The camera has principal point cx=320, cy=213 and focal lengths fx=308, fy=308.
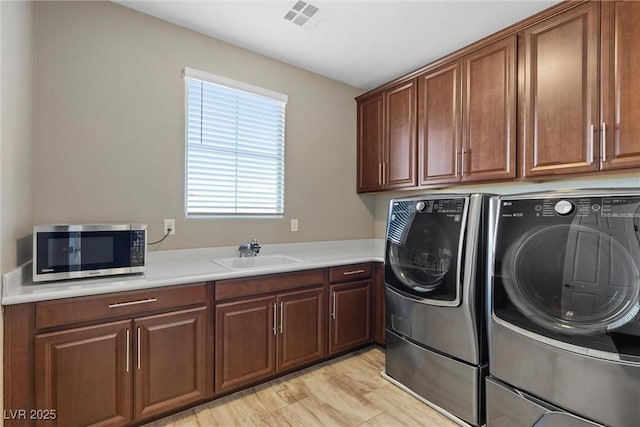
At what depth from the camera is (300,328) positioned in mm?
2326

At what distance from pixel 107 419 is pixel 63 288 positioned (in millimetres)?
735

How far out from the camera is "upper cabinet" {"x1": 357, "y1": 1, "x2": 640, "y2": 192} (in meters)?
1.71

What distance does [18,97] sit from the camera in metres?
1.58

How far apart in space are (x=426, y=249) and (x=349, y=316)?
98 cm

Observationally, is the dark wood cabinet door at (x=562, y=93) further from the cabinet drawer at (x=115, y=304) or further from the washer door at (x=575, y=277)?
the cabinet drawer at (x=115, y=304)

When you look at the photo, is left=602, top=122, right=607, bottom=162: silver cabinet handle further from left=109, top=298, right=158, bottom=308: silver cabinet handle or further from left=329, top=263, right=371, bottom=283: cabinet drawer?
left=109, top=298, right=158, bottom=308: silver cabinet handle

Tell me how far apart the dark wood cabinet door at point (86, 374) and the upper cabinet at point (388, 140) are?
2405mm

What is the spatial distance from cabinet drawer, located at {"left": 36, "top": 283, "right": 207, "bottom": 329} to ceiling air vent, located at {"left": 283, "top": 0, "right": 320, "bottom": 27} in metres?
1.92

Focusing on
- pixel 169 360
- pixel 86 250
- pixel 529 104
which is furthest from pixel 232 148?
pixel 529 104

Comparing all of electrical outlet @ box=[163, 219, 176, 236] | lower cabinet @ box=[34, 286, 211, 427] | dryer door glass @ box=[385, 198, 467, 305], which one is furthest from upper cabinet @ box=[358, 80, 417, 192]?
lower cabinet @ box=[34, 286, 211, 427]

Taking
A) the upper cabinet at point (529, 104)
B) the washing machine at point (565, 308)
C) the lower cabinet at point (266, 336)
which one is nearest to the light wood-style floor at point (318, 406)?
the lower cabinet at point (266, 336)

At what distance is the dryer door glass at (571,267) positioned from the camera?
1.30 metres

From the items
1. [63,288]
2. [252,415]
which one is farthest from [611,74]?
[63,288]

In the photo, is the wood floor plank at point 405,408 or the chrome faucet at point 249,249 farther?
the chrome faucet at point 249,249
